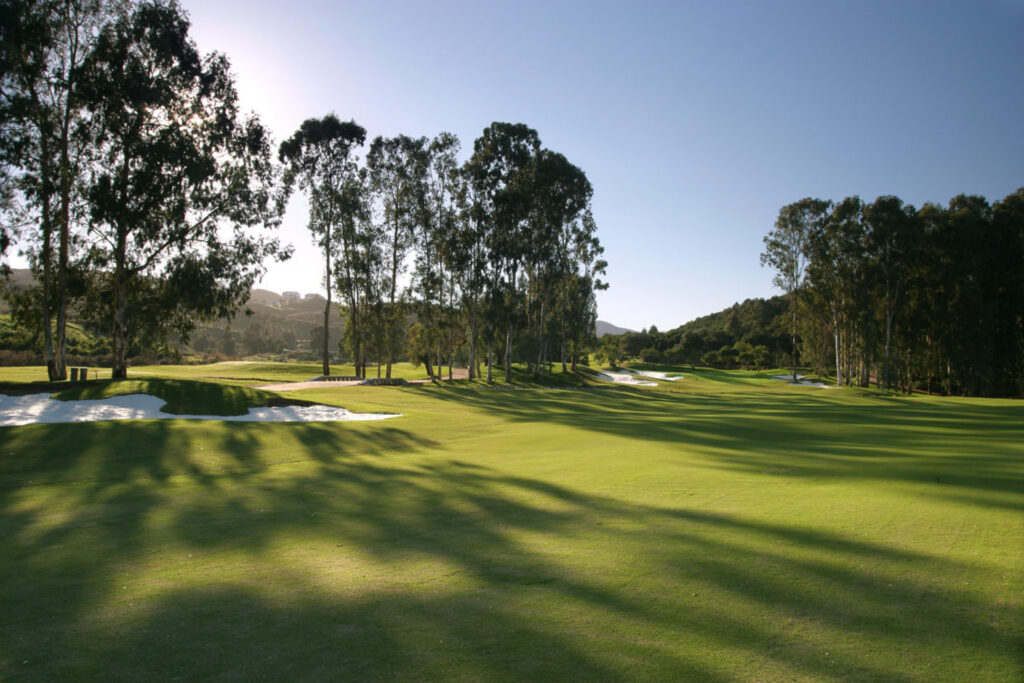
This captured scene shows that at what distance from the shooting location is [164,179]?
26203 mm

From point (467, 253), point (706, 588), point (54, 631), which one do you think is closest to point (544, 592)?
point (706, 588)

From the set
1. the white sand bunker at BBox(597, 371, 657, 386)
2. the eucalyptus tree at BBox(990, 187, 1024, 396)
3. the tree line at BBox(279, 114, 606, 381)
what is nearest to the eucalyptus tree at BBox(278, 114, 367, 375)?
the tree line at BBox(279, 114, 606, 381)

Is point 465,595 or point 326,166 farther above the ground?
point 326,166

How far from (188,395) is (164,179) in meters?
11.0

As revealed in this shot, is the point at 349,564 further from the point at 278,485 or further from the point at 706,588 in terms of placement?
the point at 278,485

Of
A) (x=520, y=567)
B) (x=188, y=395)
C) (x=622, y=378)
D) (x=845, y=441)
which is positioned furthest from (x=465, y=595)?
(x=622, y=378)

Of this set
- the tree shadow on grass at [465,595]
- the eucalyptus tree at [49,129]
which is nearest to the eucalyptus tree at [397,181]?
the eucalyptus tree at [49,129]

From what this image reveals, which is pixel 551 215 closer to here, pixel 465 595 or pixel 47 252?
pixel 47 252

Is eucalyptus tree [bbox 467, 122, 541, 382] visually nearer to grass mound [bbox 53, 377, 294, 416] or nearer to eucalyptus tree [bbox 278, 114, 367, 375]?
eucalyptus tree [bbox 278, 114, 367, 375]

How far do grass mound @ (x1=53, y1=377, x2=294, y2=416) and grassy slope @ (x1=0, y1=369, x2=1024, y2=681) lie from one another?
25.9 ft

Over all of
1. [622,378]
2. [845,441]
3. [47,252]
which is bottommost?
[622,378]

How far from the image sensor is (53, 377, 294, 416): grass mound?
20.1 meters

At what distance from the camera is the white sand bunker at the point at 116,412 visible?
1711 centimetres

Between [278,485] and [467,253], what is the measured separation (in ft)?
119
